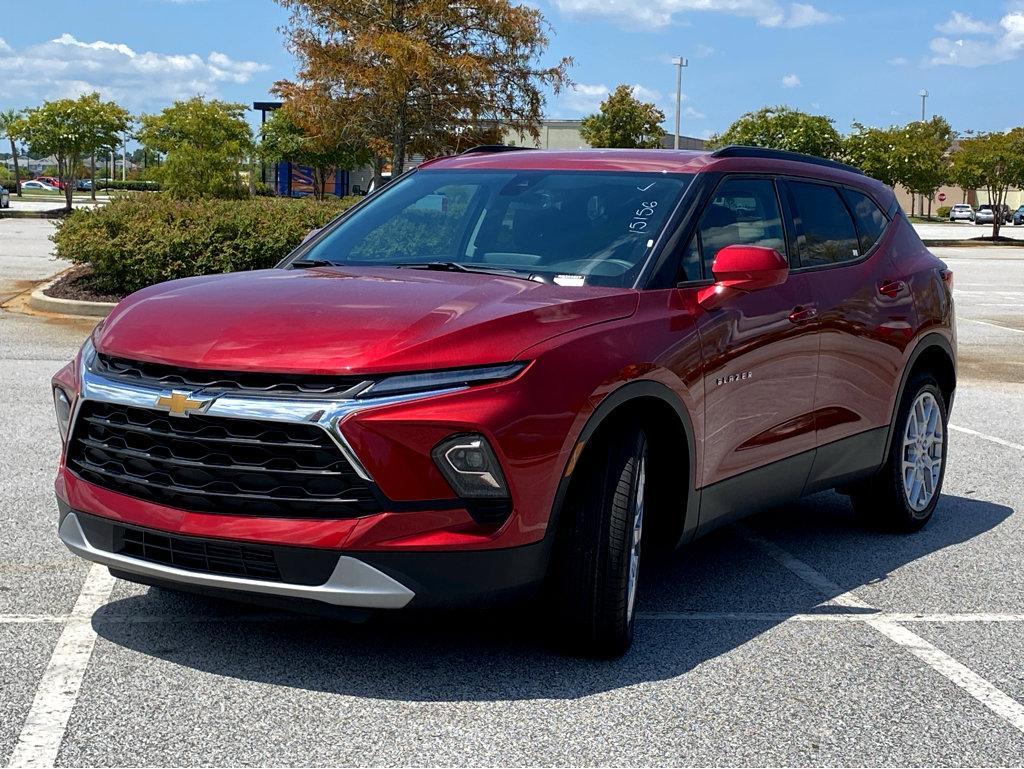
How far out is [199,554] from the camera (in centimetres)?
415

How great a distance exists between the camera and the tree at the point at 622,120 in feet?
257

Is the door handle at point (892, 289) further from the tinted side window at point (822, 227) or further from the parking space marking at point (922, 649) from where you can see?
the parking space marking at point (922, 649)

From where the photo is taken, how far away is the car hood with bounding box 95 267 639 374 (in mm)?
4047

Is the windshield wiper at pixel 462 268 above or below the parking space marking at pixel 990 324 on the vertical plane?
above

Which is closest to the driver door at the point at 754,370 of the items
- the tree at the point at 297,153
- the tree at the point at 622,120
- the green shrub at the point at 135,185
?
the green shrub at the point at 135,185

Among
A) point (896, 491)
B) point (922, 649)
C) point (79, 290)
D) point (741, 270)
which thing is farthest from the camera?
point (79, 290)

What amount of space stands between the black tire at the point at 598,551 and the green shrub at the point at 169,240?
12761 millimetres

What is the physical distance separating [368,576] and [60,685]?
1077mm

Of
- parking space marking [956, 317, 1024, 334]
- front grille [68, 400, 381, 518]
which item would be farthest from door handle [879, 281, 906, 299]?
parking space marking [956, 317, 1024, 334]

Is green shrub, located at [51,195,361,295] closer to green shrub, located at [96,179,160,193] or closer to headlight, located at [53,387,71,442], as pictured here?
headlight, located at [53,387,71,442]

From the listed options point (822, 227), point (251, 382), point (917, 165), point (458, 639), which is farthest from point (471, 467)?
point (917, 165)

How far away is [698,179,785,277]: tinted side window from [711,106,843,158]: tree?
185 feet

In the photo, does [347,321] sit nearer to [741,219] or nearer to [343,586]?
[343,586]

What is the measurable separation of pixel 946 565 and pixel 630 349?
2.52m
